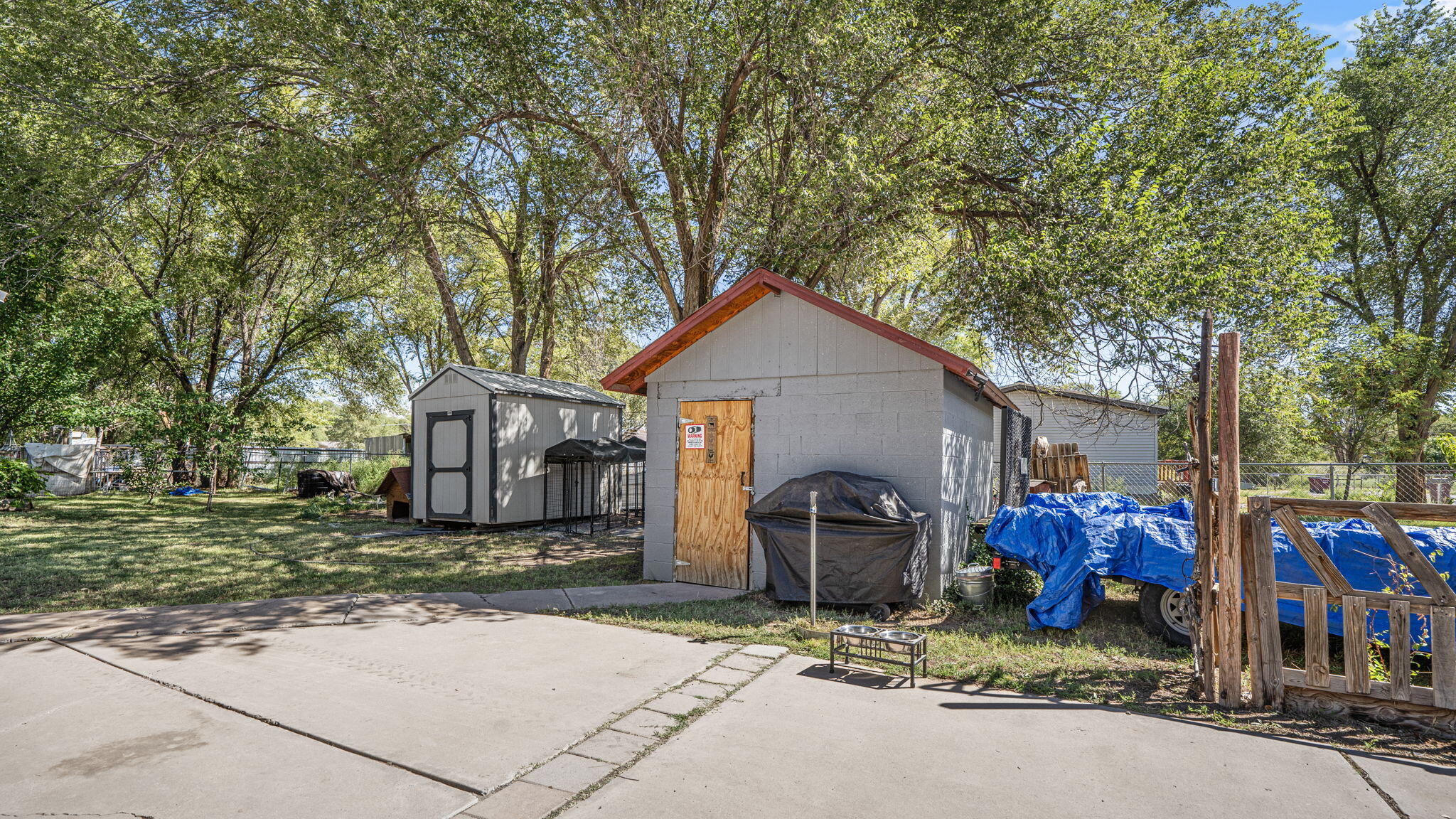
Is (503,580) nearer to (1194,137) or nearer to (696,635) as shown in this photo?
(696,635)

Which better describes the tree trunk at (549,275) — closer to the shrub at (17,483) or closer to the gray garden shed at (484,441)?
the gray garden shed at (484,441)

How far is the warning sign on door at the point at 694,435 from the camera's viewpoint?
8453mm

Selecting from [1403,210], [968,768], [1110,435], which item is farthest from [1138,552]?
[1403,210]

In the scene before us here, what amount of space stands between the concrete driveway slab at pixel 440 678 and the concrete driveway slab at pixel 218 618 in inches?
9.1

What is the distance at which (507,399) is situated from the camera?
1362 cm

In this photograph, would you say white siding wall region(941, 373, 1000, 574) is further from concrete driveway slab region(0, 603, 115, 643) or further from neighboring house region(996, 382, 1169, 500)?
neighboring house region(996, 382, 1169, 500)

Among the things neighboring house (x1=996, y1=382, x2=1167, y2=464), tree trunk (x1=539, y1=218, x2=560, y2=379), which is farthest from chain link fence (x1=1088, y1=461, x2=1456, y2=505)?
tree trunk (x1=539, y1=218, x2=560, y2=379)

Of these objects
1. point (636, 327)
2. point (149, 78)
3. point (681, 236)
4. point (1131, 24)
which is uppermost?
point (1131, 24)

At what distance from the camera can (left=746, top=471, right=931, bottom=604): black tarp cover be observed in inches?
260

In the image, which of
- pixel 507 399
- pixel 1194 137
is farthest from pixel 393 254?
pixel 1194 137

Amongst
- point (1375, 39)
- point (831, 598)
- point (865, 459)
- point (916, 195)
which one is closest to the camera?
point (831, 598)

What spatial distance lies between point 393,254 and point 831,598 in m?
9.09

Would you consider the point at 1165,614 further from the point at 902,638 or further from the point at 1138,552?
the point at 902,638

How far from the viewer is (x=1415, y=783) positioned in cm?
323
